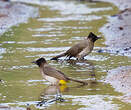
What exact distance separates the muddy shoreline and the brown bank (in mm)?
4303

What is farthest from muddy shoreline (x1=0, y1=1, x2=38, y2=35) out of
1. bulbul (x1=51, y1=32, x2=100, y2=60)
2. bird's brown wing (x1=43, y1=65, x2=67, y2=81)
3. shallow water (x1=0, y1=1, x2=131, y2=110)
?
bird's brown wing (x1=43, y1=65, x2=67, y2=81)

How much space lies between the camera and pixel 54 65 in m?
12.5

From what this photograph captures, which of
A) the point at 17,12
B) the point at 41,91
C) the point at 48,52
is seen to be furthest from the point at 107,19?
the point at 41,91

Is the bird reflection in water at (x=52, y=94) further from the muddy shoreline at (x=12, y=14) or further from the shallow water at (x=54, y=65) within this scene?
the muddy shoreline at (x=12, y=14)

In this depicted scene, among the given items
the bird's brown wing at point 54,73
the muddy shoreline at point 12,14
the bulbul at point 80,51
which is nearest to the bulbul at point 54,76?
the bird's brown wing at point 54,73

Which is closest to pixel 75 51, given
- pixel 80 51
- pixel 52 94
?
pixel 80 51

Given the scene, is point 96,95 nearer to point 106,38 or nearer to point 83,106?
point 83,106

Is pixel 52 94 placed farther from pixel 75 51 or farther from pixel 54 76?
pixel 75 51

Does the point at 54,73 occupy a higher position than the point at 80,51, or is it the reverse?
the point at 80,51

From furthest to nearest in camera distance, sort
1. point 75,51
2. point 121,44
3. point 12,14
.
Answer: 1. point 12,14
2. point 121,44
3. point 75,51

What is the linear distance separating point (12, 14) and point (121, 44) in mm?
10893

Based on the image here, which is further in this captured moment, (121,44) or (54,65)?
(121,44)

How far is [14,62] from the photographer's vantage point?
12.7m

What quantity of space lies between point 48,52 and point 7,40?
271 cm
